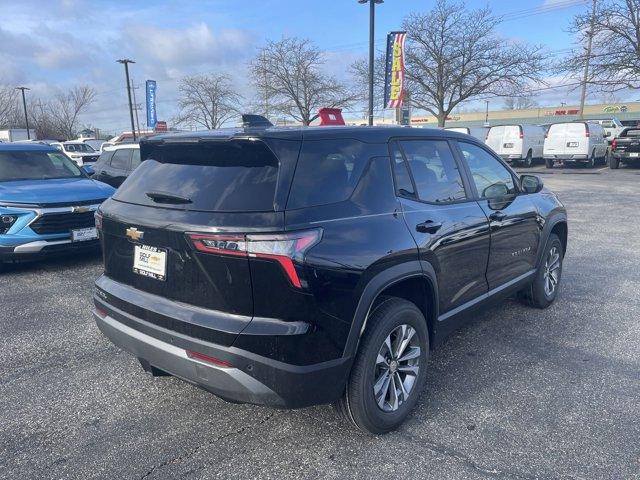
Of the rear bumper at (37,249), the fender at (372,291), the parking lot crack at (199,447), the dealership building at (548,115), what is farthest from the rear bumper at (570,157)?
the dealership building at (548,115)

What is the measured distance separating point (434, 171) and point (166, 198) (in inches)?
71.2

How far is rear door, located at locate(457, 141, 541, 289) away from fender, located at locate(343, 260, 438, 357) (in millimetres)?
1199

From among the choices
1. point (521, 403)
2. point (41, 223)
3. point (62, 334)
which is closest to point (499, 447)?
point (521, 403)

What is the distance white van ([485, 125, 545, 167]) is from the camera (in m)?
23.2

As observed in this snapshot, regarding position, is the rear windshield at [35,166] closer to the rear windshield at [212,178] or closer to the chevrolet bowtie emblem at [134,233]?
the rear windshield at [212,178]

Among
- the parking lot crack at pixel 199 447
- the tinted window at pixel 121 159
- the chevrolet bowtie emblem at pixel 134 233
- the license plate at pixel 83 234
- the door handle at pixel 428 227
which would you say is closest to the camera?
the parking lot crack at pixel 199 447

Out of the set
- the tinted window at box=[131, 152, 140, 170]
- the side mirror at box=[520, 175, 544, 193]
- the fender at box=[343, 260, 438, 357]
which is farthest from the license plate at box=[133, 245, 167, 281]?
the tinted window at box=[131, 152, 140, 170]

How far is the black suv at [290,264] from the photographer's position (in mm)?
2396

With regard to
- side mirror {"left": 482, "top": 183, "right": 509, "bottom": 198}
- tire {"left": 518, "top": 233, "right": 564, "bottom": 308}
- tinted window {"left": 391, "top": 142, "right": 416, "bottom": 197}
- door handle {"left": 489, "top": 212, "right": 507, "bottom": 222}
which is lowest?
tire {"left": 518, "top": 233, "right": 564, "bottom": 308}

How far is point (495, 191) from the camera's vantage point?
12.9 feet

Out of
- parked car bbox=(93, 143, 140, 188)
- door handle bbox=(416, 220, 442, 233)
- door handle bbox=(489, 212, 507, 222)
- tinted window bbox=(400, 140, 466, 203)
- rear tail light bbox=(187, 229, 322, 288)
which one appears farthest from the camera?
parked car bbox=(93, 143, 140, 188)

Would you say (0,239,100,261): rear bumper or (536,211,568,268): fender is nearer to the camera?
(536,211,568,268): fender

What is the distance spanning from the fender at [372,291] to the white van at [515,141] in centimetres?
2186

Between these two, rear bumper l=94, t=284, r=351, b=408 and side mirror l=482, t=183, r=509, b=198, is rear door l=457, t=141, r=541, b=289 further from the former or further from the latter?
rear bumper l=94, t=284, r=351, b=408
